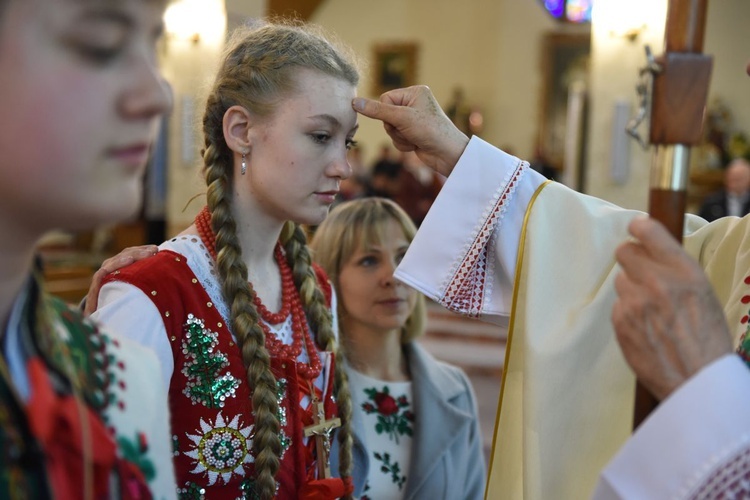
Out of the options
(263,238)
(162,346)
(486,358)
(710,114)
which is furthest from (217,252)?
(710,114)

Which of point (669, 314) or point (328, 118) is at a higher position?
point (328, 118)

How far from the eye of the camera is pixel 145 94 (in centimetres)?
81

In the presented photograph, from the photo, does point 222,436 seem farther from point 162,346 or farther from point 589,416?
point 589,416

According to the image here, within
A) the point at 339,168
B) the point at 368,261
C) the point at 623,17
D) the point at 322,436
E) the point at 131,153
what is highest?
the point at 623,17

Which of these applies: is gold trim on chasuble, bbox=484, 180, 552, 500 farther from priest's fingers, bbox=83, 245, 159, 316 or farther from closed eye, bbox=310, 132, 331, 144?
priest's fingers, bbox=83, 245, 159, 316

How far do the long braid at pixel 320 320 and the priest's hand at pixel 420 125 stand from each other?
1.12 feet

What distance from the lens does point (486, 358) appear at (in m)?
6.13

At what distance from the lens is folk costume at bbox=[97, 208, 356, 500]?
142cm

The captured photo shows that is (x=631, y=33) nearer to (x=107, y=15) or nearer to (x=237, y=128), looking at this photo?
(x=237, y=128)

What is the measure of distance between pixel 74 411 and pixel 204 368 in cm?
71

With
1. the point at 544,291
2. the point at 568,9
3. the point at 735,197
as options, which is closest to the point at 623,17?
the point at 735,197

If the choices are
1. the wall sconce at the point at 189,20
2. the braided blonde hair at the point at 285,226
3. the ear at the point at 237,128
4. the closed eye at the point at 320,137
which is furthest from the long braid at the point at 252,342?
the wall sconce at the point at 189,20

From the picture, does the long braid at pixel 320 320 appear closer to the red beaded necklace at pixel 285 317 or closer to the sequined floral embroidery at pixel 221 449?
the red beaded necklace at pixel 285 317

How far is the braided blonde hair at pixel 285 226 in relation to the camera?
1497 mm
